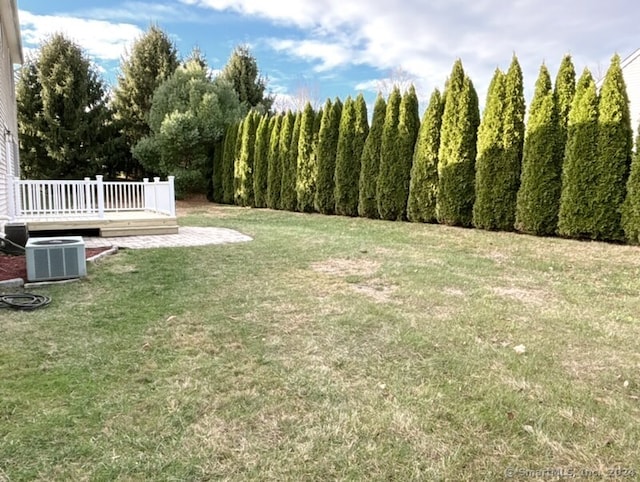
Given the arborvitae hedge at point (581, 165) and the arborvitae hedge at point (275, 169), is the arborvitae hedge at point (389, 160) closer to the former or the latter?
the arborvitae hedge at point (581, 165)

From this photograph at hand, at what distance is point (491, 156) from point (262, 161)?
812 centimetres

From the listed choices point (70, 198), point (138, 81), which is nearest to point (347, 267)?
point (70, 198)

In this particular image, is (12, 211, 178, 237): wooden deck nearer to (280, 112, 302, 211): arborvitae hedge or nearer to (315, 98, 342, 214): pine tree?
(315, 98, 342, 214): pine tree

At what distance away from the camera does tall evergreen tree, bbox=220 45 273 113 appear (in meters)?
21.0

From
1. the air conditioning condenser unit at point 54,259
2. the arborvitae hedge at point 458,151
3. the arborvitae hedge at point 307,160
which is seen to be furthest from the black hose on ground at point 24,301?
the arborvitae hedge at point 307,160

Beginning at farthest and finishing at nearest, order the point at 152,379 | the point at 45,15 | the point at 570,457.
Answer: the point at 45,15, the point at 152,379, the point at 570,457

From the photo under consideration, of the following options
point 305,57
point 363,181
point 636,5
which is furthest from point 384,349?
point 305,57

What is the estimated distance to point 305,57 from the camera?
2570 centimetres

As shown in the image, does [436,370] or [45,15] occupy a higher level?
[45,15]

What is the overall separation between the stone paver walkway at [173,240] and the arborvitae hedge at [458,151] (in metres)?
4.17

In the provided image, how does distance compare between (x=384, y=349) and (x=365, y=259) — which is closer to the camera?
(x=384, y=349)

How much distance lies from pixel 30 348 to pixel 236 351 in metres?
1.30

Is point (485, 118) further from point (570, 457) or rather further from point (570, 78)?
point (570, 457)

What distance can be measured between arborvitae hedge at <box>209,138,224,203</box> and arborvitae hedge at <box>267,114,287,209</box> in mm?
3245
